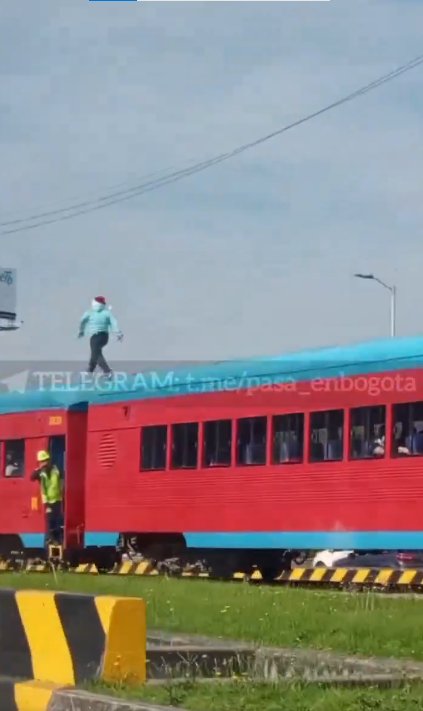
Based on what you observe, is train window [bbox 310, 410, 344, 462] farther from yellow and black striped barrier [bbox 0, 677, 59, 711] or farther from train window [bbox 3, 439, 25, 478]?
yellow and black striped barrier [bbox 0, 677, 59, 711]

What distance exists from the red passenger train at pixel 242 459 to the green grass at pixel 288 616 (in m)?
3.32

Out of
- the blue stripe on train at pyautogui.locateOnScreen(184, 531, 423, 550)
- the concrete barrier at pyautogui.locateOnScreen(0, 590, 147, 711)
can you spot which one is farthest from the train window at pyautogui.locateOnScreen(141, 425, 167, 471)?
the concrete barrier at pyautogui.locateOnScreen(0, 590, 147, 711)

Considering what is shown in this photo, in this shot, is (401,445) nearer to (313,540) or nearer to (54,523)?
(313,540)

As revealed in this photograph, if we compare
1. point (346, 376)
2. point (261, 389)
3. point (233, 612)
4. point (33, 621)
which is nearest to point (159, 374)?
point (261, 389)

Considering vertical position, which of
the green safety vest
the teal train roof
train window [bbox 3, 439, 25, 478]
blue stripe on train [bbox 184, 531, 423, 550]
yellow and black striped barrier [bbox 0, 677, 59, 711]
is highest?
the teal train roof

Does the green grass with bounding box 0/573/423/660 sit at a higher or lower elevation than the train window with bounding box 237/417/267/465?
lower

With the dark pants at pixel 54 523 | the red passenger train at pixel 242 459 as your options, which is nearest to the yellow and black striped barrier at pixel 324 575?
the red passenger train at pixel 242 459

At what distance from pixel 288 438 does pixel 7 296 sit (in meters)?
60.8

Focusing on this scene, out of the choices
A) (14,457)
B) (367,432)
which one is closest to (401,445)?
(367,432)

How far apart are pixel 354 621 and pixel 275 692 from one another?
165 inches

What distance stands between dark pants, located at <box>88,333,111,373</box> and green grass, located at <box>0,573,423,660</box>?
1222cm

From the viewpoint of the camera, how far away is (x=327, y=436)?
20.5 metres

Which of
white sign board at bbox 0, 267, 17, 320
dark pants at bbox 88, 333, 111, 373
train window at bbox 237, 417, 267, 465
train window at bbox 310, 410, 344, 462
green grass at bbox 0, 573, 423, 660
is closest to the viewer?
green grass at bbox 0, 573, 423, 660

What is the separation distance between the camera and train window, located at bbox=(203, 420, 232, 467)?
22.4 m
